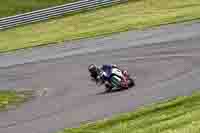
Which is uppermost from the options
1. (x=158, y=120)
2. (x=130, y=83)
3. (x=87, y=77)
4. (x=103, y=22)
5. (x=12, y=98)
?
(x=103, y=22)

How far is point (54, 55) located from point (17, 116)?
10.5 meters

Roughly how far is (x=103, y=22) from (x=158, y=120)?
2153 cm

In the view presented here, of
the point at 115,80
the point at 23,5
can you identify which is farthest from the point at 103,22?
the point at 115,80

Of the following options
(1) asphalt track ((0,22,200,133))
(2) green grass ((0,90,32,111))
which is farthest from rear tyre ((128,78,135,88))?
(2) green grass ((0,90,32,111))

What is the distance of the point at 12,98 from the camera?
61.2ft

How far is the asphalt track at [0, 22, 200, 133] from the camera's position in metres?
13.8

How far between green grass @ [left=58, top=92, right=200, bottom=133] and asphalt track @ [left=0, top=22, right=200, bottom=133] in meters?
0.74

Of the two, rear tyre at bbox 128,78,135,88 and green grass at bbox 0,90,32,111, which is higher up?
green grass at bbox 0,90,32,111

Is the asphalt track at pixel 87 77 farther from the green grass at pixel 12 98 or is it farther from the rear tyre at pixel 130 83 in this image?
the green grass at pixel 12 98

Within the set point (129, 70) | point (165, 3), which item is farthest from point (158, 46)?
point (165, 3)

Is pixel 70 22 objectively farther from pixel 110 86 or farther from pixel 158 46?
pixel 110 86

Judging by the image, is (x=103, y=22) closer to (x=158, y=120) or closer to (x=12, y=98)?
(x=12, y=98)

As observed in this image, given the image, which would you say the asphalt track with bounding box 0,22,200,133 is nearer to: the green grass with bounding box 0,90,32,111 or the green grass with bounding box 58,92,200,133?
the green grass with bounding box 0,90,32,111

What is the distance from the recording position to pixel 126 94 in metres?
14.8
